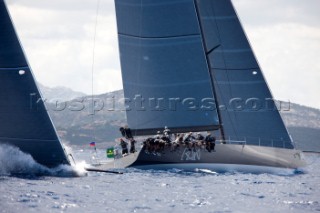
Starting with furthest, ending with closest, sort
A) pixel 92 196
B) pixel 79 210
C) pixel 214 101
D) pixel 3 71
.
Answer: pixel 214 101 < pixel 3 71 < pixel 92 196 < pixel 79 210

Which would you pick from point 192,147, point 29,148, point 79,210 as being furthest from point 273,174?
point 79,210

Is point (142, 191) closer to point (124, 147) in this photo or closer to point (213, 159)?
point (213, 159)

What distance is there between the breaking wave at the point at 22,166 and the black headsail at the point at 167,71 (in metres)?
8.82

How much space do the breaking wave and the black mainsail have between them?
900 centimetres

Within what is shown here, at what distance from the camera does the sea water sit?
1905 cm

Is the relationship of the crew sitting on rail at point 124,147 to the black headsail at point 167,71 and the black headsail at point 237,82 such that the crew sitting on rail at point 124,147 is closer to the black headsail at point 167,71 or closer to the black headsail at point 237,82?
the black headsail at point 167,71

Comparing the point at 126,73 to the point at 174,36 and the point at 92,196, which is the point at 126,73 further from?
the point at 92,196

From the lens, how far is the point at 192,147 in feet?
99.9

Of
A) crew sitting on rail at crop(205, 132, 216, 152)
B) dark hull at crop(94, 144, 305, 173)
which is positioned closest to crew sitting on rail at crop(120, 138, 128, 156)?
dark hull at crop(94, 144, 305, 173)

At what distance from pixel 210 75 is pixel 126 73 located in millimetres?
4083

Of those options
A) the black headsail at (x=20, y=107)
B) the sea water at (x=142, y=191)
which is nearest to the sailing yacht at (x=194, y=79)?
the sea water at (x=142, y=191)

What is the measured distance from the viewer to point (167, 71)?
3281 cm

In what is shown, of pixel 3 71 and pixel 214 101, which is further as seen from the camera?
pixel 214 101

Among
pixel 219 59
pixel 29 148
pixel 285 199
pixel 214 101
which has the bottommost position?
pixel 285 199
